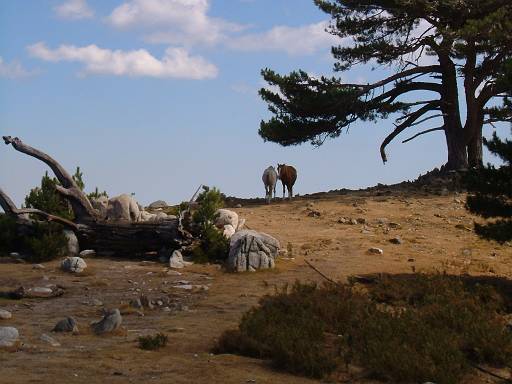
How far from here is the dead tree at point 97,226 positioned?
55.7 ft

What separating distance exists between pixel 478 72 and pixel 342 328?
20588 mm

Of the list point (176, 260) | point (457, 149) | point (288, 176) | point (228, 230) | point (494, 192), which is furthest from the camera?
point (457, 149)

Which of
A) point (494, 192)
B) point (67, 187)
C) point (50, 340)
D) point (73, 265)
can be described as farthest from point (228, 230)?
point (50, 340)

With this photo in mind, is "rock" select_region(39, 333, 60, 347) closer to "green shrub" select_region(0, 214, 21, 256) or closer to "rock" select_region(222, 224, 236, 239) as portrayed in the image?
"green shrub" select_region(0, 214, 21, 256)

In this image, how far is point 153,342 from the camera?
9445mm

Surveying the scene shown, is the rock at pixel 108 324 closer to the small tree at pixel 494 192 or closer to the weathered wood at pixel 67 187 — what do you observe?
the small tree at pixel 494 192

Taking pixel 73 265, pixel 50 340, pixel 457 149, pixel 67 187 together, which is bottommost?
pixel 50 340

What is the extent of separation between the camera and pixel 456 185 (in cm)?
2719

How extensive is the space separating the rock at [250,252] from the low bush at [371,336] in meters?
3.40

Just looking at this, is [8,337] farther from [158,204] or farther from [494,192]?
[158,204]

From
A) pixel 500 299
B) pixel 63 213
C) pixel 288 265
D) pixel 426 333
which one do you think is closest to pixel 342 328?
pixel 426 333

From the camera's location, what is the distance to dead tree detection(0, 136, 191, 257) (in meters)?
17.0

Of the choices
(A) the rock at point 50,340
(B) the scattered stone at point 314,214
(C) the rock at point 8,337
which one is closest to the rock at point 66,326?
(A) the rock at point 50,340

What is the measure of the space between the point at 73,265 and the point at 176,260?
2.03m
